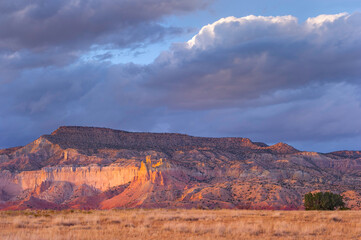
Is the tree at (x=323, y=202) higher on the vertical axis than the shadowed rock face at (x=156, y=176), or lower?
lower

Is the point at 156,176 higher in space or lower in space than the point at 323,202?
higher

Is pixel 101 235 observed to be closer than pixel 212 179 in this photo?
Yes

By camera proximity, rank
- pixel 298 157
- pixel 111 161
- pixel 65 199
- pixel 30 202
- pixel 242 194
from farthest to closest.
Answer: pixel 298 157, pixel 111 161, pixel 65 199, pixel 30 202, pixel 242 194

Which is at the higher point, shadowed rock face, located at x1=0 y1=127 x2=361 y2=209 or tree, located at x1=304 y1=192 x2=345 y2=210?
shadowed rock face, located at x1=0 y1=127 x2=361 y2=209

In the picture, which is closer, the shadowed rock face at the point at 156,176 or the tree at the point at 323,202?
the tree at the point at 323,202

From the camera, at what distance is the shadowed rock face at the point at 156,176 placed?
339 ft

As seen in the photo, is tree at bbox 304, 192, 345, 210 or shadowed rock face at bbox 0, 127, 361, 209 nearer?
tree at bbox 304, 192, 345, 210

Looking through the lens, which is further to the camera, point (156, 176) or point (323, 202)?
point (156, 176)

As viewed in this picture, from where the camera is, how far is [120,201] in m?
118

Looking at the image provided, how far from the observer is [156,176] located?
130 m

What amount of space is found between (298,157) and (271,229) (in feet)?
507

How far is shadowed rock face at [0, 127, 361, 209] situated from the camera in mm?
103250

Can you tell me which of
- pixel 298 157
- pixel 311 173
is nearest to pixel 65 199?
pixel 311 173

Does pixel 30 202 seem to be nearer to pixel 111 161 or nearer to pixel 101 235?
pixel 111 161
